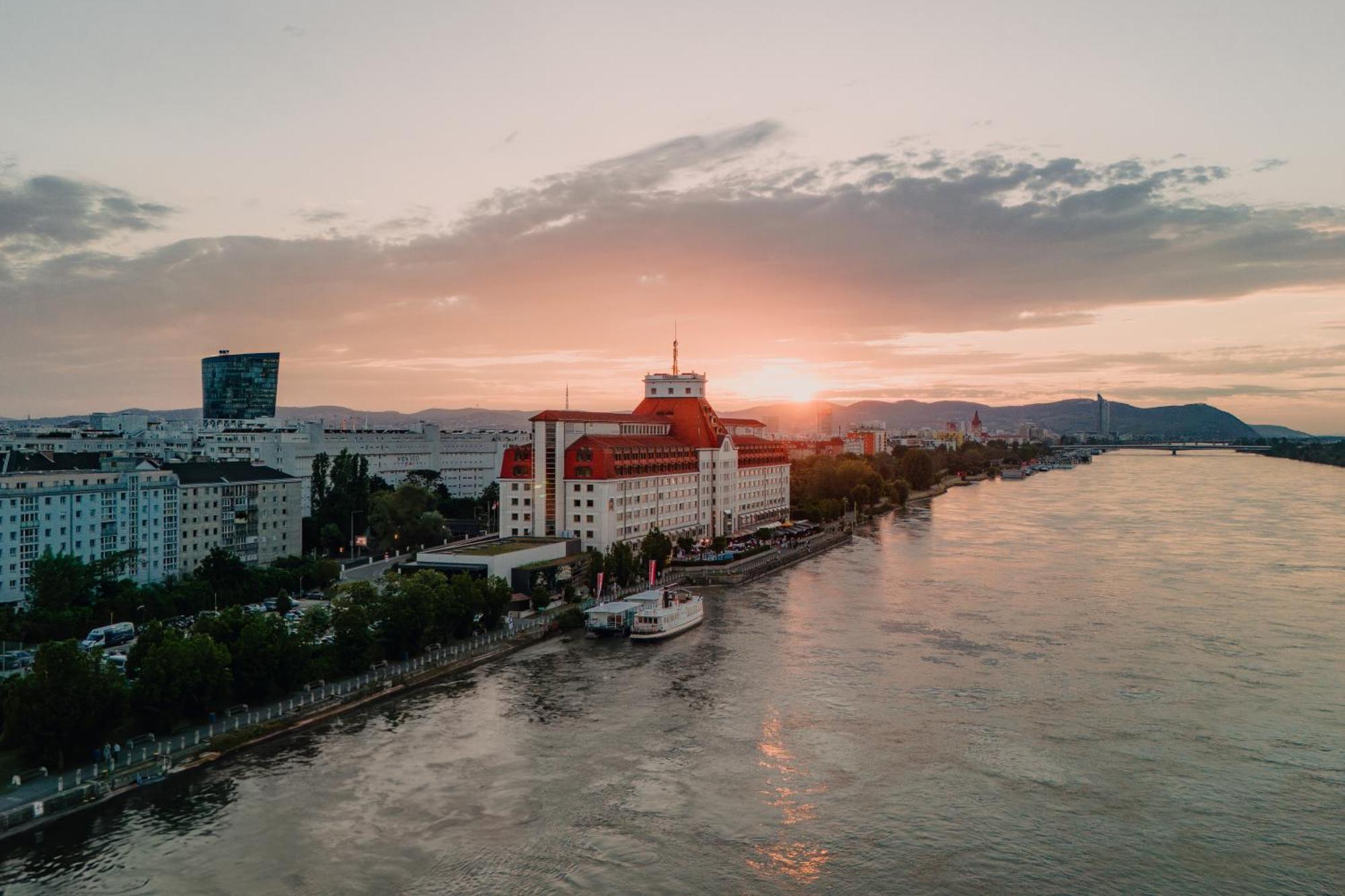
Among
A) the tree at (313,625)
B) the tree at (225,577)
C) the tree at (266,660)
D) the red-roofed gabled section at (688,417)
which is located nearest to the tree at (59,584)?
the tree at (225,577)

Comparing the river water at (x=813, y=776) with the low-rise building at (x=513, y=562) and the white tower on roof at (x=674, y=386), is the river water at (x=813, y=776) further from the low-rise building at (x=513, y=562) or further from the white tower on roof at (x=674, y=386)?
the white tower on roof at (x=674, y=386)

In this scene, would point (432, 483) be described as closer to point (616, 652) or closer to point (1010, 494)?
point (616, 652)

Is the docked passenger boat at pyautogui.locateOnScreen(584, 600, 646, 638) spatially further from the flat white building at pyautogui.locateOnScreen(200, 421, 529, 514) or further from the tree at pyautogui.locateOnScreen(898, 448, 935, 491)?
the tree at pyautogui.locateOnScreen(898, 448, 935, 491)

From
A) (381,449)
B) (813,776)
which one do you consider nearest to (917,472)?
(381,449)

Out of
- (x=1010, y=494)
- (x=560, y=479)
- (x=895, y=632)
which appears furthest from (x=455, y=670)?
(x=1010, y=494)

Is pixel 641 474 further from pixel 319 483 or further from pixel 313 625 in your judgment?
pixel 313 625

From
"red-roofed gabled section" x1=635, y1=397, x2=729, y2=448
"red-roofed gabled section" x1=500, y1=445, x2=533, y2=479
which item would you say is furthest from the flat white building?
"red-roofed gabled section" x1=500, y1=445, x2=533, y2=479
